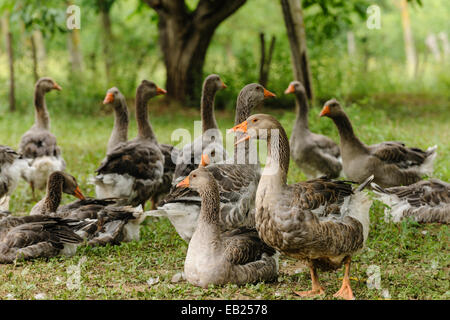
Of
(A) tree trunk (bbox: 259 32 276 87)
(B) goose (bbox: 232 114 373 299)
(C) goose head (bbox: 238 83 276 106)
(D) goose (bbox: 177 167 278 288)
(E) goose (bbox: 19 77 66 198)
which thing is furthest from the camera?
(A) tree trunk (bbox: 259 32 276 87)

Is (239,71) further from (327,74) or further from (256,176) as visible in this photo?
(256,176)

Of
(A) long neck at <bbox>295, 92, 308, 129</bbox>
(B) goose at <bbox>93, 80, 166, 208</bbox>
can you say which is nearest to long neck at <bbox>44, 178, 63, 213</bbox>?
(B) goose at <bbox>93, 80, 166, 208</bbox>

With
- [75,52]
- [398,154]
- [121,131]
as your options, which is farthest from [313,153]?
[75,52]

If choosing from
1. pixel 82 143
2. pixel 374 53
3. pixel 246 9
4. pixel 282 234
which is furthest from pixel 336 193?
pixel 246 9

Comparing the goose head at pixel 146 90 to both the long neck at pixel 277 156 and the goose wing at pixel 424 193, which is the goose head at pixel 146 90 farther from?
the long neck at pixel 277 156

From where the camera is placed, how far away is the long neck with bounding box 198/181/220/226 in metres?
5.88

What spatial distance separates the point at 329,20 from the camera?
20156mm

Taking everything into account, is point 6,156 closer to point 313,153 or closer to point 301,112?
point 313,153

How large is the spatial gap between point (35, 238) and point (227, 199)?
228 cm

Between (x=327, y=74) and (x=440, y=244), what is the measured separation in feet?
39.6

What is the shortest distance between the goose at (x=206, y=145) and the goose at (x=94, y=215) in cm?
81

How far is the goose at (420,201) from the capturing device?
7.67 metres

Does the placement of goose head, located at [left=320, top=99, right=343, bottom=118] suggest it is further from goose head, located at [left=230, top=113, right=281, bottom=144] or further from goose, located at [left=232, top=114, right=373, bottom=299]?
goose head, located at [left=230, top=113, right=281, bottom=144]

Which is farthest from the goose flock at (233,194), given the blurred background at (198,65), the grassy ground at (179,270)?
the blurred background at (198,65)
